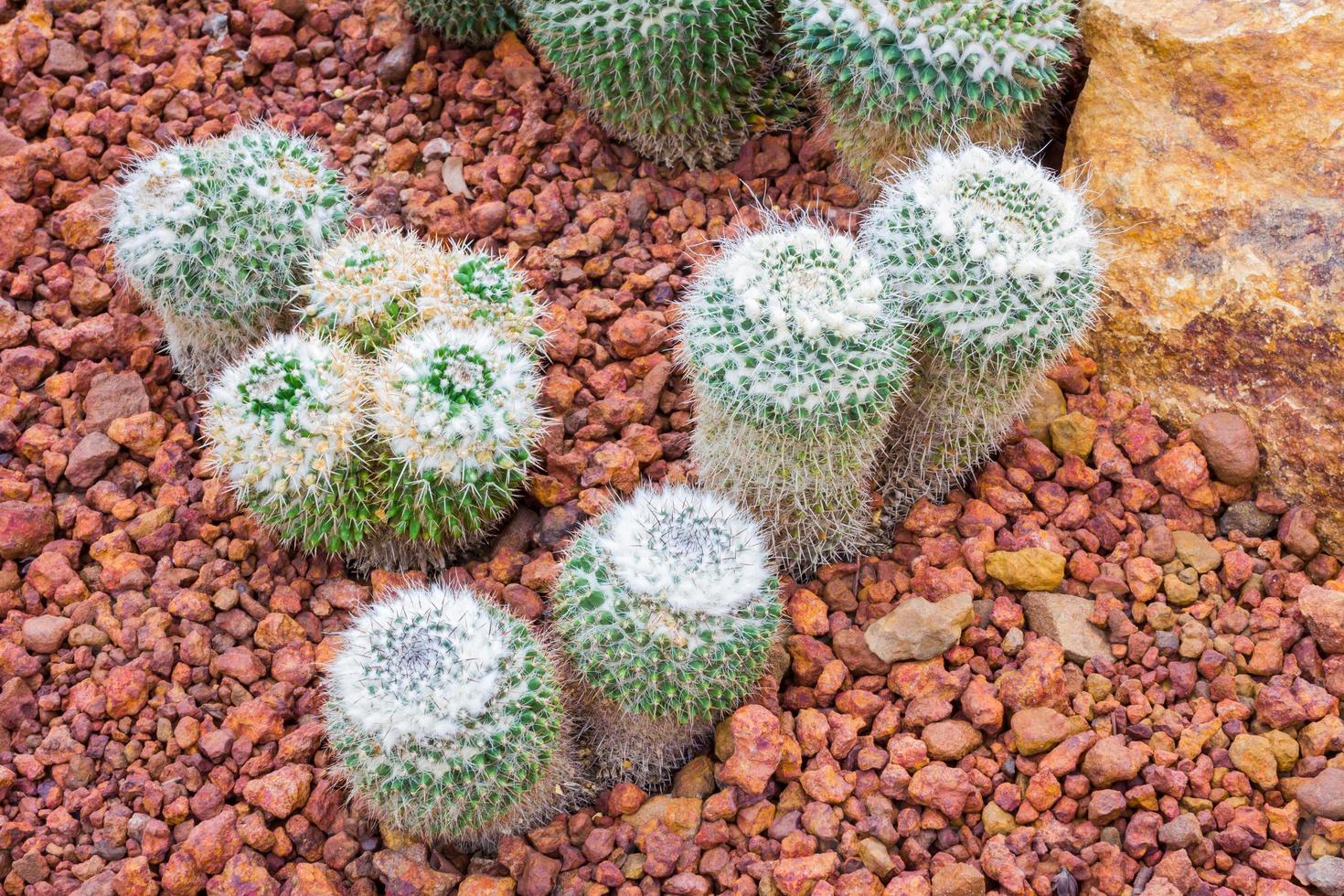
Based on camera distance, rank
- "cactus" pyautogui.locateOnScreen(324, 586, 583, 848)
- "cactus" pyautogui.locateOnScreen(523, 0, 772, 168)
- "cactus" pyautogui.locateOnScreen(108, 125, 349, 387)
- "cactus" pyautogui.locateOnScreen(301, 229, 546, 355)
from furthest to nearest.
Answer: "cactus" pyautogui.locateOnScreen(523, 0, 772, 168)
"cactus" pyautogui.locateOnScreen(108, 125, 349, 387)
"cactus" pyautogui.locateOnScreen(301, 229, 546, 355)
"cactus" pyautogui.locateOnScreen(324, 586, 583, 848)

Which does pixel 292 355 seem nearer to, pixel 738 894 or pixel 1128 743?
pixel 738 894

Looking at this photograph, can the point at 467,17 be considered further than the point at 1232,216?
Yes

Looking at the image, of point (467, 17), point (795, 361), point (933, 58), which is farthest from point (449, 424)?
point (467, 17)

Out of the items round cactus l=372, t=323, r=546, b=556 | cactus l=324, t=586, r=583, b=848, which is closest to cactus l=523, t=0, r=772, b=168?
round cactus l=372, t=323, r=546, b=556

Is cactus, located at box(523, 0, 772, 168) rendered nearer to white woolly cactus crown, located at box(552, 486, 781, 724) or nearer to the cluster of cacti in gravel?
the cluster of cacti in gravel

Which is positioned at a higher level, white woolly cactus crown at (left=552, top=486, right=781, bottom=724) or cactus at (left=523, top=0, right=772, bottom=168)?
cactus at (left=523, top=0, right=772, bottom=168)

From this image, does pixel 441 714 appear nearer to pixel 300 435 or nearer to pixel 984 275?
pixel 300 435
